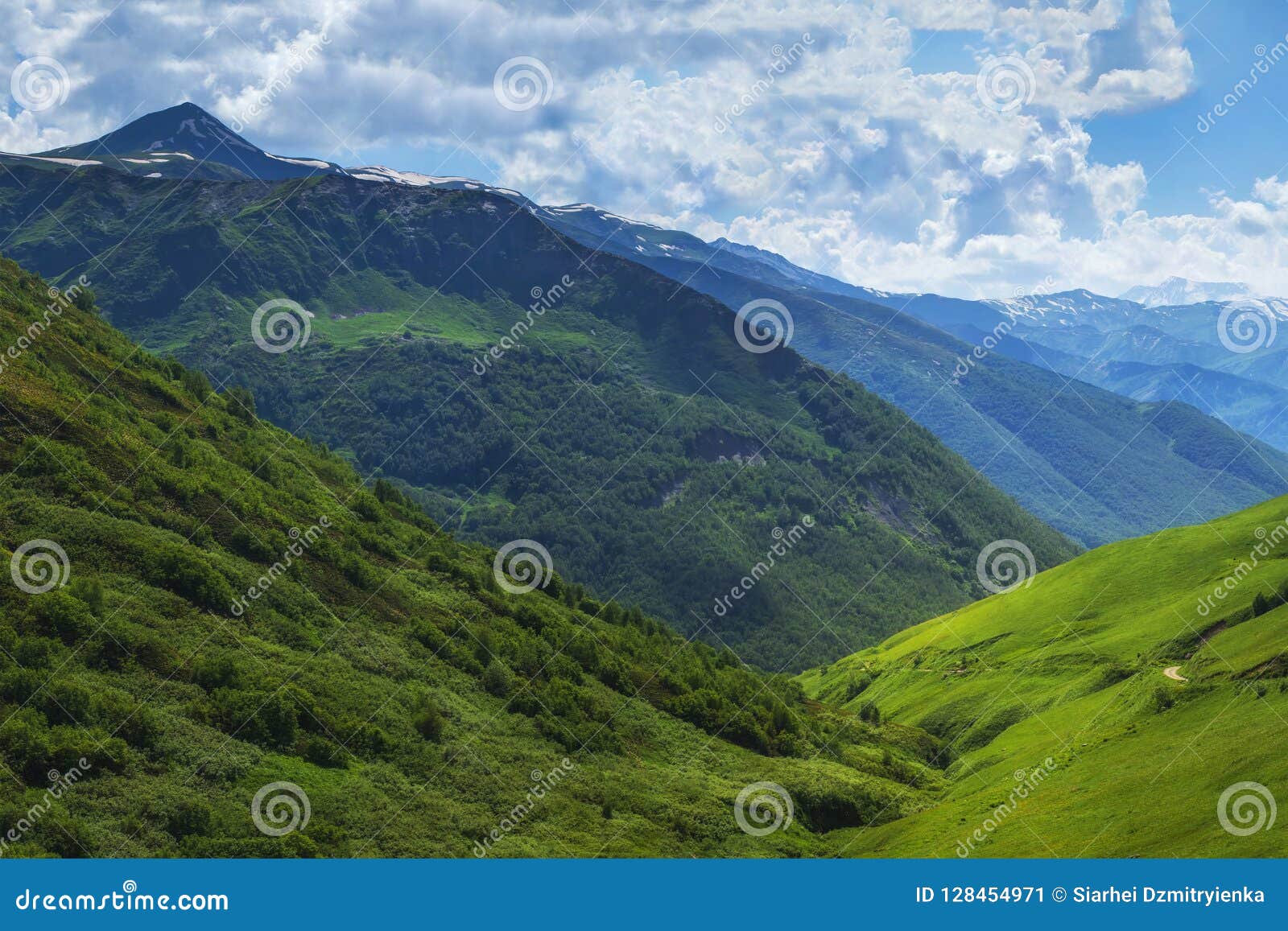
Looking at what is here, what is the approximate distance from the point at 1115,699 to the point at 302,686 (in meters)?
67.0

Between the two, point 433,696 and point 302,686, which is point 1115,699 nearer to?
point 433,696

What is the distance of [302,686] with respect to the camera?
228 feet

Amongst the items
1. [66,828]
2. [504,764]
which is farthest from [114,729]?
[504,764]

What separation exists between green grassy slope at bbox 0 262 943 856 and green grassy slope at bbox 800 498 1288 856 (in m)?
9.99

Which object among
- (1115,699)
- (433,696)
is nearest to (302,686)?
(433,696)

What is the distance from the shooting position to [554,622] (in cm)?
10469

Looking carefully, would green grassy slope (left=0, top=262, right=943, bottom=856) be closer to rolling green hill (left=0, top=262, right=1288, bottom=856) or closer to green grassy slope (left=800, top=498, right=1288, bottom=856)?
rolling green hill (left=0, top=262, right=1288, bottom=856)

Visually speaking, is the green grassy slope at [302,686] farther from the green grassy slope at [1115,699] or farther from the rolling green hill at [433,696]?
the green grassy slope at [1115,699]

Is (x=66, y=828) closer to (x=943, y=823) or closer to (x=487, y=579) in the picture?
(x=943, y=823)

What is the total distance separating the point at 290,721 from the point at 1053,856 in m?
47.7

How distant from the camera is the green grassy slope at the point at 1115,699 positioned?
182ft

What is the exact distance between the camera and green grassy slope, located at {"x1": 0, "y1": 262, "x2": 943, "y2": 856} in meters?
54.3

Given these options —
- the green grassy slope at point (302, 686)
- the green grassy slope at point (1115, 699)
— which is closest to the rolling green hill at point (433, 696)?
the green grassy slope at point (302, 686)

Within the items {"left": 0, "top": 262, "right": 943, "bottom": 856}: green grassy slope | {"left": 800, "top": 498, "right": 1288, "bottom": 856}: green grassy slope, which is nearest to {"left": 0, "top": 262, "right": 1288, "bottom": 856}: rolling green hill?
{"left": 0, "top": 262, "right": 943, "bottom": 856}: green grassy slope
